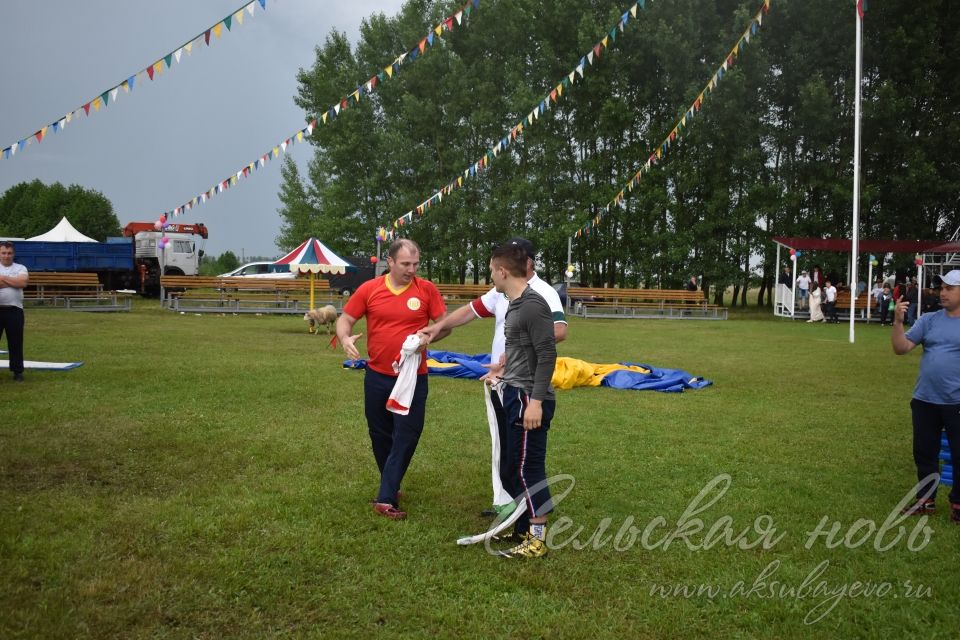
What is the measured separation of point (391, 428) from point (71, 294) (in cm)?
Answer: 2416

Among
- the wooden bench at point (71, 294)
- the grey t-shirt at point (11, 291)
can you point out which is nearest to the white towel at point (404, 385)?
the grey t-shirt at point (11, 291)

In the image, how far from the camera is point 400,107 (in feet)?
127

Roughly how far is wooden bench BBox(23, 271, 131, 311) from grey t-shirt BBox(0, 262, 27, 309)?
51.7 feet

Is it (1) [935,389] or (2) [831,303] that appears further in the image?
(2) [831,303]

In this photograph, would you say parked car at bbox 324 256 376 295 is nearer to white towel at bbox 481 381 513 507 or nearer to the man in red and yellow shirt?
the man in red and yellow shirt

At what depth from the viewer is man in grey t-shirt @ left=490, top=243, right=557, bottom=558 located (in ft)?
14.4

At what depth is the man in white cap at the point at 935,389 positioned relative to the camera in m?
5.21

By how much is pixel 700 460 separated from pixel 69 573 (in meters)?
4.99

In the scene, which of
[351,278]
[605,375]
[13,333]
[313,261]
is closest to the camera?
[13,333]

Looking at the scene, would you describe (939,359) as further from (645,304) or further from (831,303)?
(645,304)

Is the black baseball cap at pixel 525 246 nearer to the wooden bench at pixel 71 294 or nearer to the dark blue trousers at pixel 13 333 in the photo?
the dark blue trousers at pixel 13 333

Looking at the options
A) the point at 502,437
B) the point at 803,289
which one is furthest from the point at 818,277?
the point at 502,437

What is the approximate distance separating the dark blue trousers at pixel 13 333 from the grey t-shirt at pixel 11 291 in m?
0.08

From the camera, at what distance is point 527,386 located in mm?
4523
